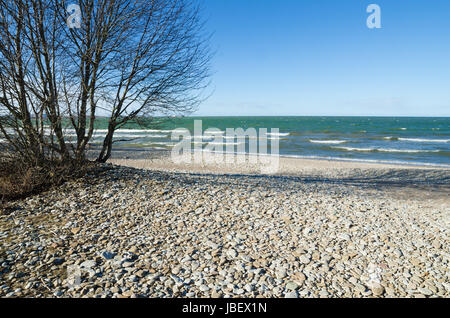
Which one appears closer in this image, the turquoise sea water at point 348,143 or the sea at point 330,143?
the sea at point 330,143

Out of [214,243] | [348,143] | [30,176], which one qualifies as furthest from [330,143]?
[30,176]

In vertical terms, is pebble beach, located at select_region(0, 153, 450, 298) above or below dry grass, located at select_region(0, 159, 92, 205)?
below

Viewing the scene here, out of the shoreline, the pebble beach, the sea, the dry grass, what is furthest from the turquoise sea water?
the pebble beach

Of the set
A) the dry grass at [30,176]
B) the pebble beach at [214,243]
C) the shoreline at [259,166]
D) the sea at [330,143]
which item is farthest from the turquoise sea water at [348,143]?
the pebble beach at [214,243]

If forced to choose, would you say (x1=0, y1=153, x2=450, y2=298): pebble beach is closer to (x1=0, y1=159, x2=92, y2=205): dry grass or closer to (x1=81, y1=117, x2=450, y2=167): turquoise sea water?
(x1=0, y1=159, x2=92, y2=205): dry grass

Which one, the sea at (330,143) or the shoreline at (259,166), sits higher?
the sea at (330,143)

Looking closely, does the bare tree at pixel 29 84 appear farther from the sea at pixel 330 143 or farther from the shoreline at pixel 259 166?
the shoreline at pixel 259 166

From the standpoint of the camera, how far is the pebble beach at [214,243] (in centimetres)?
380

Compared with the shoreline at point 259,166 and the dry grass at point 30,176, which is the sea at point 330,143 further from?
the shoreline at point 259,166

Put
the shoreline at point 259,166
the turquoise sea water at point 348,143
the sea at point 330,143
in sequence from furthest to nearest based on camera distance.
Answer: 1. the turquoise sea water at point 348,143
2. the sea at point 330,143
3. the shoreline at point 259,166

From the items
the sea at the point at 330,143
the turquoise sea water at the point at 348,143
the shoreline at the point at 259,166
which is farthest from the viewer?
the turquoise sea water at the point at 348,143

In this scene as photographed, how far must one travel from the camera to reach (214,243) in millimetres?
5012

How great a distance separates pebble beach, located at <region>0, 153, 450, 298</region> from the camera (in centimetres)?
380
